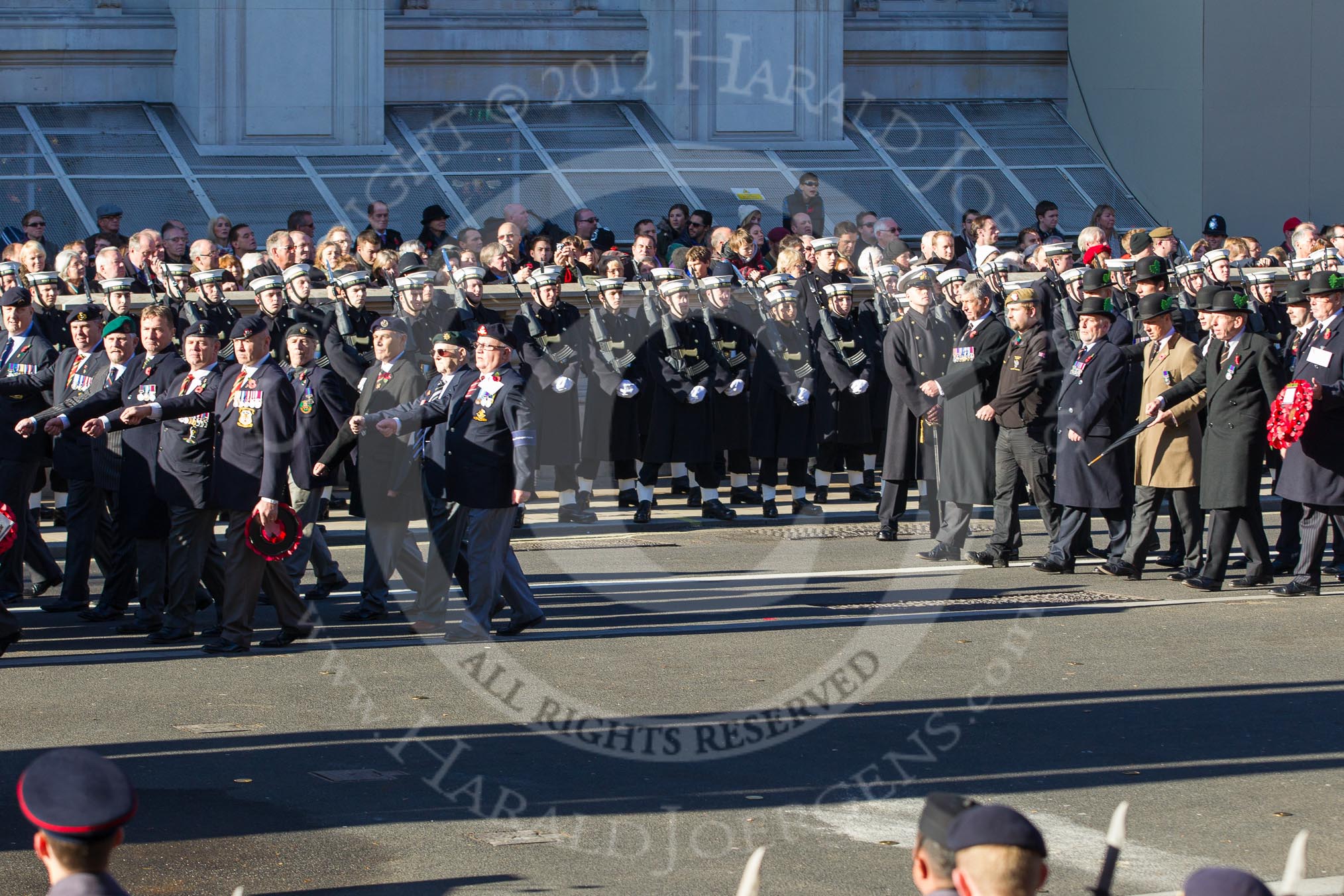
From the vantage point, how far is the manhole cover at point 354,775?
23.3ft

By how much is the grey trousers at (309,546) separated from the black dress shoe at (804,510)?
473cm

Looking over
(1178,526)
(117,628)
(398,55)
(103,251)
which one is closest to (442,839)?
(117,628)

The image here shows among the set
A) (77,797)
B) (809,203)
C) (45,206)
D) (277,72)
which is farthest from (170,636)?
(277,72)

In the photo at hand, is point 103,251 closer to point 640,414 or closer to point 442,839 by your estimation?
point 640,414

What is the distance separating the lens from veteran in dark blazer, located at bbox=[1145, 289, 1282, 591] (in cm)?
1128

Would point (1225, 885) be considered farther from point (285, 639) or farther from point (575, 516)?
point (575, 516)

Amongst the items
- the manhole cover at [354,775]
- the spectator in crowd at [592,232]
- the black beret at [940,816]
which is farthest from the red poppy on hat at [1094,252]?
the black beret at [940,816]

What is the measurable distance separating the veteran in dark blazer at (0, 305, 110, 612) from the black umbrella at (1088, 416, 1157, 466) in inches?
239

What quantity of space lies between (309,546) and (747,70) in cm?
1500

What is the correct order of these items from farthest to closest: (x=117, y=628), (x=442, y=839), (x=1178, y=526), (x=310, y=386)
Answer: (x=1178, y=526) < (x=310, y=386) < (x=117, y=628) < (x=442, y=839)

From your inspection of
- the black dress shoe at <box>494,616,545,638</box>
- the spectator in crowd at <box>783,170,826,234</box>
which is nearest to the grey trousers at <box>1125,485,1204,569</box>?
the black dress shoe at <box>494,616,545,638</box>

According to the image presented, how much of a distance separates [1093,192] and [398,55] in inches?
365

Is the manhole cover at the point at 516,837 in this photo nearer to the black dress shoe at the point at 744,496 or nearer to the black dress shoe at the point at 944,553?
the black dress shoe at the point at 944,553

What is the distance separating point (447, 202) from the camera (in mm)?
21875
